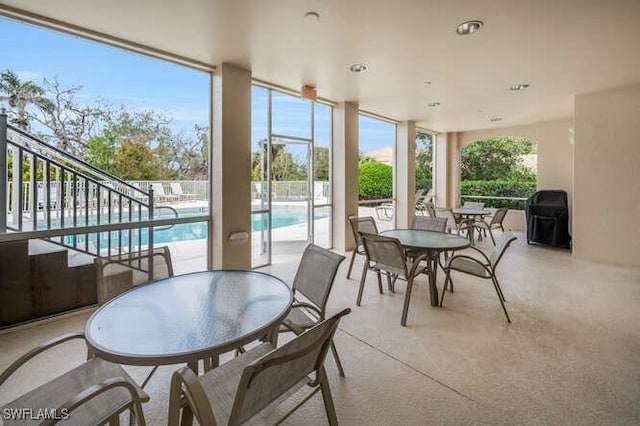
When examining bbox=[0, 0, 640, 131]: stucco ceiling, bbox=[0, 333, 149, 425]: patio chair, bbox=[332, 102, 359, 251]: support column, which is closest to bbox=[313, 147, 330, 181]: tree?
bbox=[332, 102, 359, 251]: support column

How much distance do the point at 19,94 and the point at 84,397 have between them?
308 centimetres

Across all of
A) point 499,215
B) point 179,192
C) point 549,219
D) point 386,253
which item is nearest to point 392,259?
point 386,253

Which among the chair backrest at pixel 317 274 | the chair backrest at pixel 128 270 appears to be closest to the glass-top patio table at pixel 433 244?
the chair backrest at pixel 317 274

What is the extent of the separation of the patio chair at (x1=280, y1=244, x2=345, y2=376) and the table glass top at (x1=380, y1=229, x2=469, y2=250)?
4.30 ft

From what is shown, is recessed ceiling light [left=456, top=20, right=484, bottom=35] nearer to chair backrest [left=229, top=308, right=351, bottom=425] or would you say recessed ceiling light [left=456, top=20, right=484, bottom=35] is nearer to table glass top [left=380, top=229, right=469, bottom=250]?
table glass top [left=380, top=229, right=469, bottom=250]

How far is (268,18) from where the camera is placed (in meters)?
2.64

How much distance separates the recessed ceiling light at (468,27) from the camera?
2680mm

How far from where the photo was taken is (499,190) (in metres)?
8.66

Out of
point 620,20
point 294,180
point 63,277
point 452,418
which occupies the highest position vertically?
point 620,20

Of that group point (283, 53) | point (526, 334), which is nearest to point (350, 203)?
point (283, 53)

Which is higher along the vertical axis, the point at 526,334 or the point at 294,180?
the point at 294,180

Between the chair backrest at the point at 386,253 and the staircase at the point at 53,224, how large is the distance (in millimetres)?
2242

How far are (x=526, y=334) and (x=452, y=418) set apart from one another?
1.36m

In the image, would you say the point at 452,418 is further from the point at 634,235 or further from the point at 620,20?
the point at 634,235
